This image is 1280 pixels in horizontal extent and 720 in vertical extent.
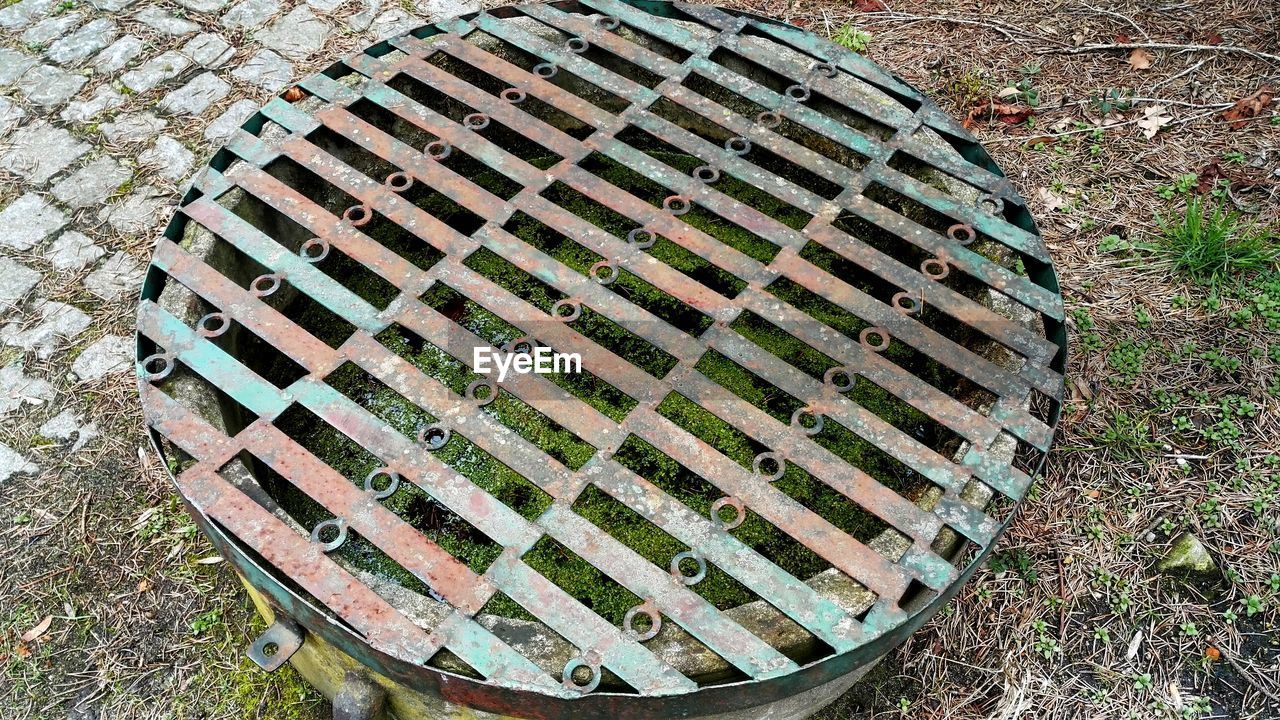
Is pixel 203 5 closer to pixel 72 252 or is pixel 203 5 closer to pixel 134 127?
pixel 134 127

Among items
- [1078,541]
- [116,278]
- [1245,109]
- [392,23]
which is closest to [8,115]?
[116,278]

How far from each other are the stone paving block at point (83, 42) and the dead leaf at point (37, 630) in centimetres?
227

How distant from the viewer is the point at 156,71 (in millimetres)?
3572

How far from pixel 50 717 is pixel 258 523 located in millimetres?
1014

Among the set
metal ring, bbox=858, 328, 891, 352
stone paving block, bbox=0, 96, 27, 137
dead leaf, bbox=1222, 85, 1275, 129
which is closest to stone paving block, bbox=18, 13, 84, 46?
stone paving block, bbox=0, 96, 27, 137

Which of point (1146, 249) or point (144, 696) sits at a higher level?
point (1146, 249)

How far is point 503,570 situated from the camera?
167 centimetres

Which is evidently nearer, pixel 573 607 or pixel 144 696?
pixel 573 607

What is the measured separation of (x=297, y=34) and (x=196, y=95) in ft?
1.59

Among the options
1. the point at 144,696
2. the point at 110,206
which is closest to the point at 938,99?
the point at 110,206

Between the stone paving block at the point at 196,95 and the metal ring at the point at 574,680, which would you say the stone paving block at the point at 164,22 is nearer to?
the stone paving block at the point at 196,95

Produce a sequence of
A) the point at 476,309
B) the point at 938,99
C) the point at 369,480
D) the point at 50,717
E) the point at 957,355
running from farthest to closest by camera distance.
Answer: the point at 938,99 → the point at 476,309 → the point at 50,717 → the point at 957,355 → the point at 369,480

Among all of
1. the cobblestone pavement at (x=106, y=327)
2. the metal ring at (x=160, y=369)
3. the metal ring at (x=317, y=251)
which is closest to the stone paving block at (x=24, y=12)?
the cobblestone pavement at (x=106, y=327)

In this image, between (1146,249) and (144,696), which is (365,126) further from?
(1146,249)
